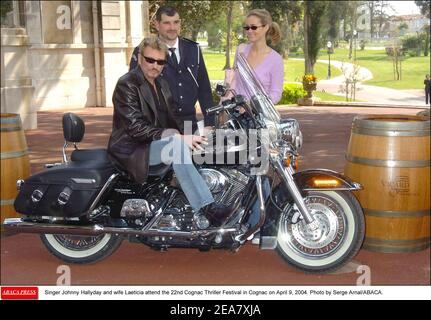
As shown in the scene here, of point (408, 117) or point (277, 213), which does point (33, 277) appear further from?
point (408, 117)

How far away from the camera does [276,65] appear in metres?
4.96

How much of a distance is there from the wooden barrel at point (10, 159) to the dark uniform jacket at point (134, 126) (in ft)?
4.50

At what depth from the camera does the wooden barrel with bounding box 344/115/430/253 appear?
460cm

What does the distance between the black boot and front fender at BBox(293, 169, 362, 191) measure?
0.54m

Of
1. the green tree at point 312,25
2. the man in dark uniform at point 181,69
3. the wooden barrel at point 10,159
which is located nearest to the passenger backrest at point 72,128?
the man in dark uniform at point 181,69


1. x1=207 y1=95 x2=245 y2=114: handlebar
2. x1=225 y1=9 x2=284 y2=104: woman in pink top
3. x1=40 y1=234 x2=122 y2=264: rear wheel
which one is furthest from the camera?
x1=225 y1=9 x2=284 y2=104: woman in pink top

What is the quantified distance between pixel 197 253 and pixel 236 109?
55.1 inches

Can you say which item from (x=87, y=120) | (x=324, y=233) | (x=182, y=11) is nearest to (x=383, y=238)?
(x=324, y=233)

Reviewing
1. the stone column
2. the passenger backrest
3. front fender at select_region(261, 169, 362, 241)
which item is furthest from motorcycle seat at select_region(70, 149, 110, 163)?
the stone column

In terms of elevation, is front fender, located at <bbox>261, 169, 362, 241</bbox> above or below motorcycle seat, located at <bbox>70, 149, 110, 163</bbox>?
below

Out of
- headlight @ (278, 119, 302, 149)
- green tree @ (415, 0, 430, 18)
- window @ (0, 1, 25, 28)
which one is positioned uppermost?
green tree @ (415, 0, 430, 18)

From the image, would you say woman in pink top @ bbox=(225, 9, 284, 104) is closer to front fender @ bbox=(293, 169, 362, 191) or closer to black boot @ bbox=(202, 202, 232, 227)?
front fender @ bbox=(293, 169, 362, 191)

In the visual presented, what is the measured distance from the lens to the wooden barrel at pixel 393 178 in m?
4.60

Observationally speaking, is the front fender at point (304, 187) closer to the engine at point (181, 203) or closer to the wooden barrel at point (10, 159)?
the engine at point (181, 203)
